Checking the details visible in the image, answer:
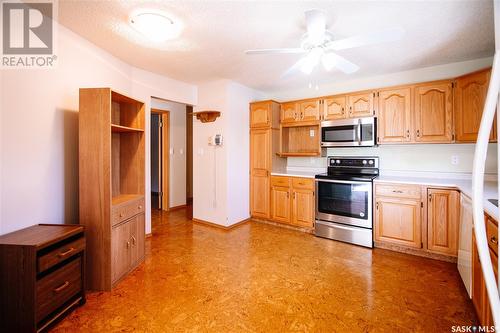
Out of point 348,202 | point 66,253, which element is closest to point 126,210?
point 66,253

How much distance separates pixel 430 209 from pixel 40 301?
3.64 metres

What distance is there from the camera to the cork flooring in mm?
1730

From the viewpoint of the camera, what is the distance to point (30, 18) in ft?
6.37

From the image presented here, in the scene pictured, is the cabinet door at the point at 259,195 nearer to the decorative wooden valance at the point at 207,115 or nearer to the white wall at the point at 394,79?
the decorative wooden valance at the point at 207,115

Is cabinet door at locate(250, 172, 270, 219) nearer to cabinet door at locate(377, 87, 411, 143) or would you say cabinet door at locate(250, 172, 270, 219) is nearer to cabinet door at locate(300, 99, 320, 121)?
cabinet door at locate(300, 99, 320, 121)

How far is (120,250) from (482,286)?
2807 mm

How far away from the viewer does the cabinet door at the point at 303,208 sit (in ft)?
12.0

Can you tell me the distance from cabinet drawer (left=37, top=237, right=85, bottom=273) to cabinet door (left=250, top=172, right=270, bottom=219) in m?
2.71

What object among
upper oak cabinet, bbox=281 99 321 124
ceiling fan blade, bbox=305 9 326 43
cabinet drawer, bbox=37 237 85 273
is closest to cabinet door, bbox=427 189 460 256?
upper oak cabinet, bbox=281 99 321 124

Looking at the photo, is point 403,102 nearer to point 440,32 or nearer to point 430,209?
point 440,32

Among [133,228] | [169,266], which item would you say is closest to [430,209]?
[169,266]

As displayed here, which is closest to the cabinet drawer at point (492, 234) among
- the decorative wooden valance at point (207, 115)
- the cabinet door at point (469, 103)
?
the cabinet door at point (469, 103)

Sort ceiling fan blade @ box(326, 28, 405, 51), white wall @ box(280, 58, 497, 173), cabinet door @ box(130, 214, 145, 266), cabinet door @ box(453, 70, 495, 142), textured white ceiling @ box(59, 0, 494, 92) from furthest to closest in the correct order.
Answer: white wall @ box(280, 58, 497, 173), cabinet door @ box(453, 70, 495, 142), cabinet door @ box(130, 214, 145, 266), textured white ceiling @ box(59, 0, 494, 92), ceiling fan blade @ box(326, 28, 405, 51)

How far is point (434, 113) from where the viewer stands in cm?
296
